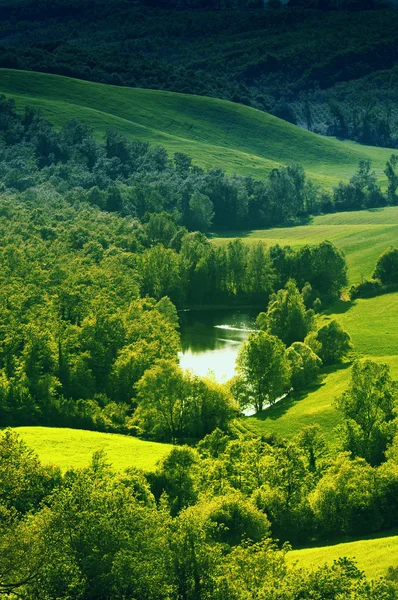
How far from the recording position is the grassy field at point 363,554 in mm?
58938

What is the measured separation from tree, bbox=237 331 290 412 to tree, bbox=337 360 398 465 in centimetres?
1830

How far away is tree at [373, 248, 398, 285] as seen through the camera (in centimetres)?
16225

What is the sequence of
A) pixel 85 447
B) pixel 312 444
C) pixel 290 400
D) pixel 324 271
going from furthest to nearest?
pixel 324 271
pixel 290 400
pixel 85 447
pixel 312 444

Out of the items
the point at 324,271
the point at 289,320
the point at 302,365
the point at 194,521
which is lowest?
the point at 302,365

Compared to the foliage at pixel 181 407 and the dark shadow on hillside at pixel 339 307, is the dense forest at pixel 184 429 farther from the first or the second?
the dark shadow on hillside at pixel 339 307

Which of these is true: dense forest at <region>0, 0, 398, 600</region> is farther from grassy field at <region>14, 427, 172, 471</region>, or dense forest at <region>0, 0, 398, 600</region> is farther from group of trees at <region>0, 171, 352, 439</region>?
grassy field at <region>14, 427, 172, 471</region>

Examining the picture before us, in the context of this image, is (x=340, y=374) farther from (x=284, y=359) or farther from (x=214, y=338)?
(x=214, y=338)

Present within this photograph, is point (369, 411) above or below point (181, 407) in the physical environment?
above

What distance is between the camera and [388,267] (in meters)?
164

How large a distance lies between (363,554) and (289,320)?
7416 centimetres

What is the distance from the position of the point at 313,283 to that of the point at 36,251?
55.3m

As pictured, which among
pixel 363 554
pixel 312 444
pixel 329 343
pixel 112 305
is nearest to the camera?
pixel 363 554

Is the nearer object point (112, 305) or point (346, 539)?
point (346, 539)

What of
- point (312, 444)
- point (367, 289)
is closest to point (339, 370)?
point (312, 444)
